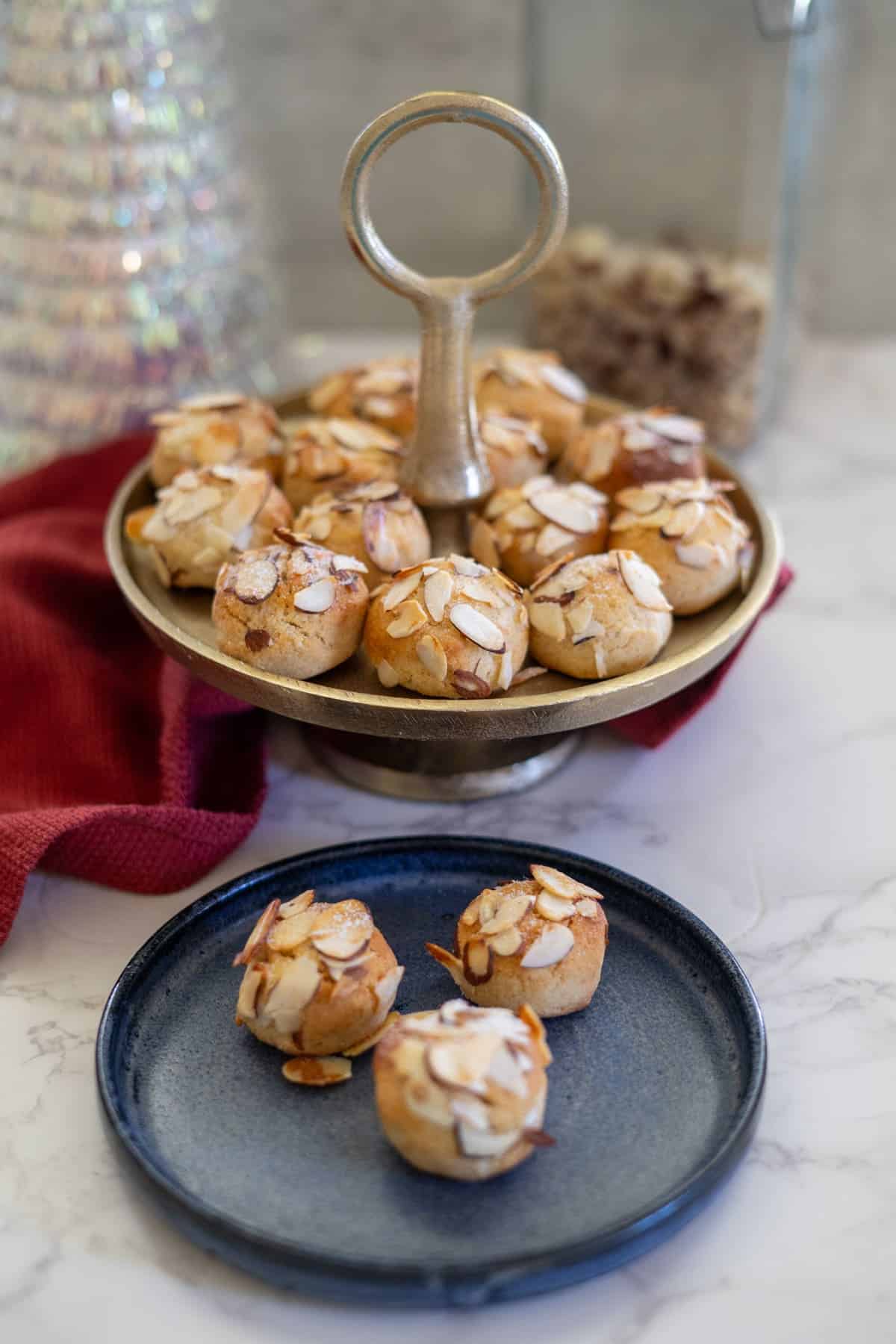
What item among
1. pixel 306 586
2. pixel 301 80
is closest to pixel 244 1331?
pixel 306 586

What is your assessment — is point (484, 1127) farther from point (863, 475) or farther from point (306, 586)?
point (863, 475)

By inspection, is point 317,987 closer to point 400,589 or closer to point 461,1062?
point 461,1062

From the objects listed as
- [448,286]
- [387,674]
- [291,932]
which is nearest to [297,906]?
[291,932]

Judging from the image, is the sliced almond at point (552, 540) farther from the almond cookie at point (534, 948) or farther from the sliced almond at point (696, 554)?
the almond cookie at point (534, 948)

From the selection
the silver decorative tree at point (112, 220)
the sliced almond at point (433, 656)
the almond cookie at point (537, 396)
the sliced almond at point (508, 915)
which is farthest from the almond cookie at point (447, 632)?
the silver decorative tree at point (112, 220)

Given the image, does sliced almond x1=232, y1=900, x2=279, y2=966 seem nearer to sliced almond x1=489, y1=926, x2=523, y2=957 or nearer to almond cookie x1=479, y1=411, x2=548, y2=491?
sliced almond x1=489, y1=926, x2=523, y2=957

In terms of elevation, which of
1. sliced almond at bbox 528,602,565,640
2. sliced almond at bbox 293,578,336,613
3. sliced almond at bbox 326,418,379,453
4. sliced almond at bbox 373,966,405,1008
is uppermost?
sliced almond at bbox 326,418,379,453

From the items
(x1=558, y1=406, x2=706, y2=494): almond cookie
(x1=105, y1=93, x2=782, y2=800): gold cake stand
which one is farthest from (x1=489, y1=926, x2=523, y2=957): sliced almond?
(x1=558, y1=406, x2=706, y2=494): almond cookie
